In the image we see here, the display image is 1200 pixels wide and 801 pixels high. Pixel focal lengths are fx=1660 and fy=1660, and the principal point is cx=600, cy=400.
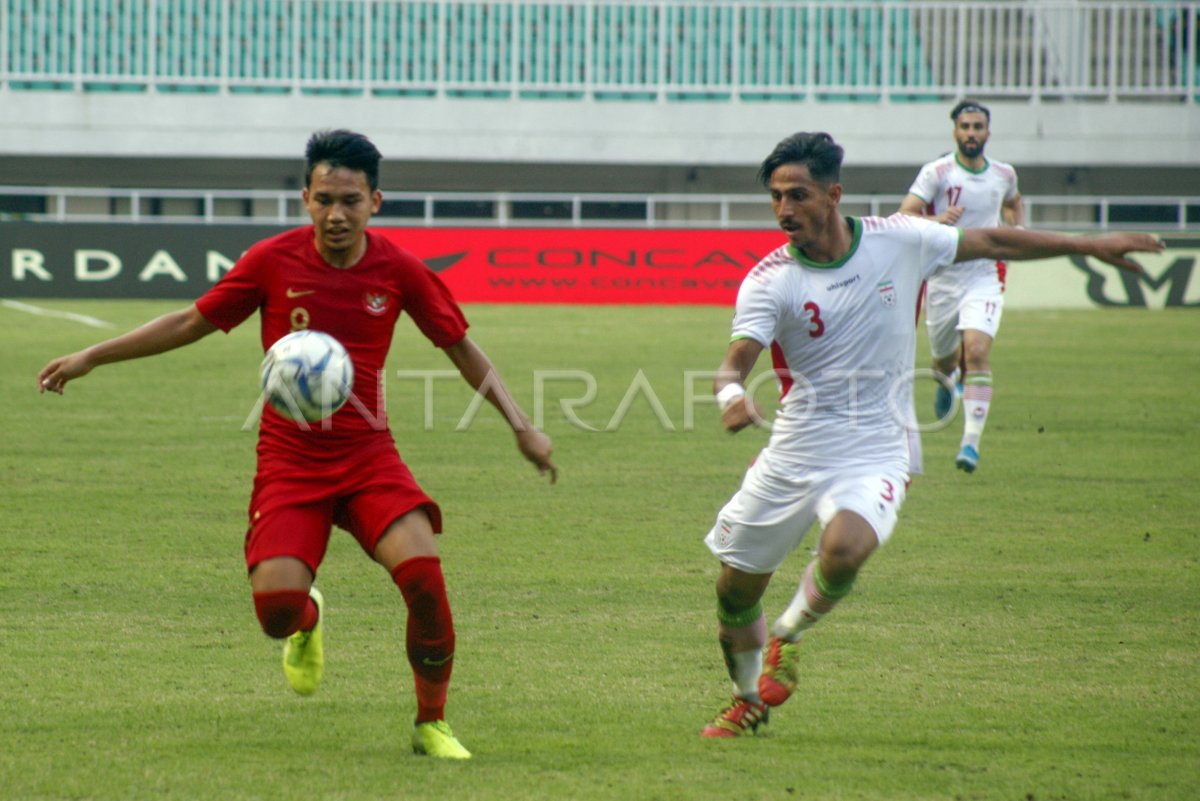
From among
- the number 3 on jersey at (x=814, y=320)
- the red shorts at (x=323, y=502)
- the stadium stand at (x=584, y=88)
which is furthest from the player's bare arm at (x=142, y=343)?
the stadium stand at (x=584, y=88)

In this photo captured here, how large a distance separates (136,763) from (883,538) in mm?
2430

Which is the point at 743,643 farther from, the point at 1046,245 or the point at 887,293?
the point at 1046,245

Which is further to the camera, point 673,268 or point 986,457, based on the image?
point 673,268

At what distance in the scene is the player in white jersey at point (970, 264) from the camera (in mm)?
11805

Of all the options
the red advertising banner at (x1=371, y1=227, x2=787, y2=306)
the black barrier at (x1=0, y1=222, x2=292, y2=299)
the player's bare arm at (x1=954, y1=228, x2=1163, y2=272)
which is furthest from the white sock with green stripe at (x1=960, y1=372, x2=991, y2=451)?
the black barrier at (x1=0, y1=222, x2=292, y2=299)

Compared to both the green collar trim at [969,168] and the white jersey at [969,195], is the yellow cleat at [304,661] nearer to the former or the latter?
the white jersey at [969,195]

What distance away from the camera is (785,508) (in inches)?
218

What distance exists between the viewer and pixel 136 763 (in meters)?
4.88

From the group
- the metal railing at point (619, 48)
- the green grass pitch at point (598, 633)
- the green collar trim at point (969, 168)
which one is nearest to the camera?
the green grass pitch at point (598, 633)

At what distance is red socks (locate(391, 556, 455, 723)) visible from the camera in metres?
5.02

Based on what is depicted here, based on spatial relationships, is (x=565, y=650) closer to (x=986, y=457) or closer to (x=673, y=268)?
(x=986, y=457)

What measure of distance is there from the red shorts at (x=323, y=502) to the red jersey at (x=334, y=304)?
0.07 metres

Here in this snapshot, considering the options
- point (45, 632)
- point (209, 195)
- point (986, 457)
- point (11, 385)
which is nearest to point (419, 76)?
point (209, 195)

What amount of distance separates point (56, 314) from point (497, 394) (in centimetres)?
2101
